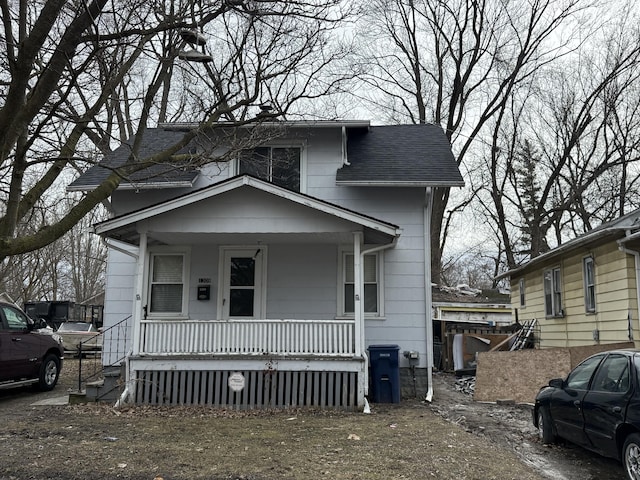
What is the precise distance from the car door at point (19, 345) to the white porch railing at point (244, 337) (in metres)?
2.97

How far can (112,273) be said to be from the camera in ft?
41.9

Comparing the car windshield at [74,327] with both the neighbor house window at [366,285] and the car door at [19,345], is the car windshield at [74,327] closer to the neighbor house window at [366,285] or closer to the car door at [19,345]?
the car door at [19,345]

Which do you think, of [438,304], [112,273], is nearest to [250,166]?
[112,273]

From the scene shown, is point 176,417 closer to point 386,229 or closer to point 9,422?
point 9,422

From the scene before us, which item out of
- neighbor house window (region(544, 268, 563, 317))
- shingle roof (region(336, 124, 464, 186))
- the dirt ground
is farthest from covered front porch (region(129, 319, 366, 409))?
neighbor house window (region(544, 268, 563, 317))

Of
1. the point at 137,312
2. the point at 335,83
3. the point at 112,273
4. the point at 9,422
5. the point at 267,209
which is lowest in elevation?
the point at 9,422

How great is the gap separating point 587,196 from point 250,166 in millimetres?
21067

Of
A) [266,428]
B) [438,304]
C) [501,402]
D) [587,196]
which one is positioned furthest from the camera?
[587,196]

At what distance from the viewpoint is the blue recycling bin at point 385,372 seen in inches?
441

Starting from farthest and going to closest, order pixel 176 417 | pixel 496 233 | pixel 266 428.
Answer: pixel 496 233 < pixel 176 417 < pixel 266 428

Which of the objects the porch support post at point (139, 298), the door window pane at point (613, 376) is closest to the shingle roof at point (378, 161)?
the porch support post at point (139, 298)

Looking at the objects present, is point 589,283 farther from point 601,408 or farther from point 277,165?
point 601,408

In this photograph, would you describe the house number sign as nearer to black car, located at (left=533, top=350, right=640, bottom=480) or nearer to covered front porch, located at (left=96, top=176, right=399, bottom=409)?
covered front porch, located at (left=96, top=176, right=399, bottom=409)

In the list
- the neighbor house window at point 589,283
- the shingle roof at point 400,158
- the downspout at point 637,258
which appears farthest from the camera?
the neighbor house window at point 589,283
